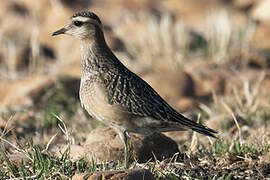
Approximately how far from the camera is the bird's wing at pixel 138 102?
633 centimetres

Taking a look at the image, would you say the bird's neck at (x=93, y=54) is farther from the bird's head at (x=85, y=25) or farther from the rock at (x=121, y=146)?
the rock at (x=121, y=146)

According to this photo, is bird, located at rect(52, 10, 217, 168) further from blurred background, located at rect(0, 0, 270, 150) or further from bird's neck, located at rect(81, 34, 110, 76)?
blurred background, located at rect(0, 0, 270, 150)

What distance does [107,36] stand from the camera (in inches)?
537

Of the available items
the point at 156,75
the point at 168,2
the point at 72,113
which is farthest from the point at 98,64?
the point at 168,2

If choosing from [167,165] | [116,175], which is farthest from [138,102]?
[116,175]

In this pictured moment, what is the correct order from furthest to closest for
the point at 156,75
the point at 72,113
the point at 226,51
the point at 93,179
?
1. the point at 226,51
2. the point at 156,75
3. the point at 72,113
4. the point at 93,179

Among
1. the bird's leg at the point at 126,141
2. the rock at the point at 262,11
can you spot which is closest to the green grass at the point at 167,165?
the bird's leg at the point at 126,141

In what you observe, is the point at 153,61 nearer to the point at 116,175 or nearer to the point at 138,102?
the point at 138,102

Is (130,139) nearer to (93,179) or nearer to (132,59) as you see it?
(93,179)

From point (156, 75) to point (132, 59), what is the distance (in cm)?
205

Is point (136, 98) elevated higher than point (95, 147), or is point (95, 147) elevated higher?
point (136, 98)

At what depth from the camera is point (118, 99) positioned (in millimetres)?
6328

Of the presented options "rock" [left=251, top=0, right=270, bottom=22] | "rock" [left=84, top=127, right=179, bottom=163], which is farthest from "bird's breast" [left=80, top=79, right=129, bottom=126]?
"rock" [left=251, top=0, right=270, bottom=22]

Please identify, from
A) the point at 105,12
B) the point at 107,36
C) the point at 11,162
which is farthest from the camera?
the point at 105,12
